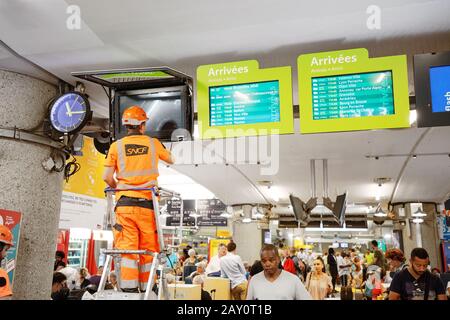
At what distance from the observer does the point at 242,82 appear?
477 cm

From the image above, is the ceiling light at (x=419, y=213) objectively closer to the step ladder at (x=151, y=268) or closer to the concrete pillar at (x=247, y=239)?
the concrete pillar at (x=247, y=239)

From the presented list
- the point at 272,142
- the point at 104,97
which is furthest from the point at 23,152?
the point at 272,142

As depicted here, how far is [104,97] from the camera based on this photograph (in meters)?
5.92

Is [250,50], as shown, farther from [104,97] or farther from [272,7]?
[104,97]

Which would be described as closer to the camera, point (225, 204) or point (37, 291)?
point (37, 291)

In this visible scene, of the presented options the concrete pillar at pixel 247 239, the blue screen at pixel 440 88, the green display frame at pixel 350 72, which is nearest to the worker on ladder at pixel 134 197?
the green display frame at pixel 350 72

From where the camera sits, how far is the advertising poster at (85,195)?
245 inches

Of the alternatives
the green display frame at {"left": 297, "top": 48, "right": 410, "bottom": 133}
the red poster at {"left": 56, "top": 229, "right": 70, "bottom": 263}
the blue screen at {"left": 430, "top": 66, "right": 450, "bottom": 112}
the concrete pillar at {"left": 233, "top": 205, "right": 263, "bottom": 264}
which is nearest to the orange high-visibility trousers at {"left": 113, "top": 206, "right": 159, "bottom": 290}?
the green display frame at {"left": 297, "top": 48, "right": 410, "bottom": 133}

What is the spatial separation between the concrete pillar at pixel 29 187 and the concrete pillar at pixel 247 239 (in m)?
14.8

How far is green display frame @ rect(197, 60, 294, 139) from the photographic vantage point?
4680 millimetres

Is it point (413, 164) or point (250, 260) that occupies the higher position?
point (413, 164)

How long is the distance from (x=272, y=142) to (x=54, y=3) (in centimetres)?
571

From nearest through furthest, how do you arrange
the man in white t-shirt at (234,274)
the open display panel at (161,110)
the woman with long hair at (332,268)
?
the open display panel at (161,110)
the man in white t-shirt at (234,274)
the woman with long hair at (332,268)

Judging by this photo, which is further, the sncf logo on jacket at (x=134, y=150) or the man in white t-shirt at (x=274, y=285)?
the sncf logo on jacket at (x=134, y=150)
